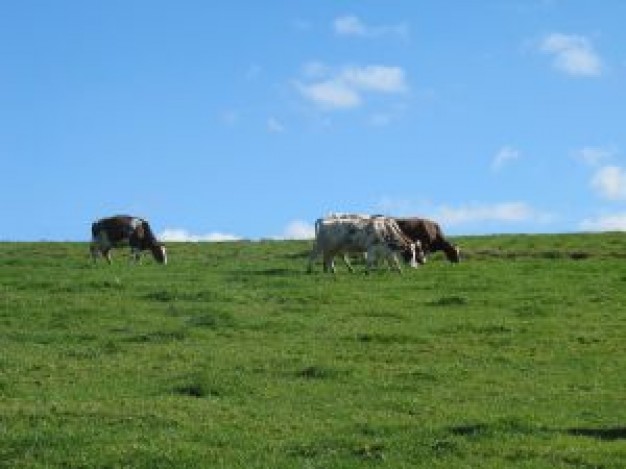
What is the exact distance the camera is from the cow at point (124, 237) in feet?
147

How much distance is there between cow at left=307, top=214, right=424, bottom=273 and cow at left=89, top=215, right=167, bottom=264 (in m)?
9.75

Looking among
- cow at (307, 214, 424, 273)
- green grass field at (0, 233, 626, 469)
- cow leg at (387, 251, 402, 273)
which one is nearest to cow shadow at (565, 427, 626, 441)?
green grass field at (0, 233, 626, 469)

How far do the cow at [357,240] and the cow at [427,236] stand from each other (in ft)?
18.4

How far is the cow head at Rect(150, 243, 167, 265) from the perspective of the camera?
147ft

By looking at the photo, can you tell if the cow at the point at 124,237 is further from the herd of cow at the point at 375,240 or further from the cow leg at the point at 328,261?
the cow leg at the point at 328,261

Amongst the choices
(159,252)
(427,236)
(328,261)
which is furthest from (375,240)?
(159,252)

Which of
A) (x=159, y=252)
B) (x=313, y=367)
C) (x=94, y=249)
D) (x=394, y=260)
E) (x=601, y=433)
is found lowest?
(x=601, y=433)

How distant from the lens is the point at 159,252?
149ft

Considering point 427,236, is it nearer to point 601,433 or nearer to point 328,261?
point 328,261

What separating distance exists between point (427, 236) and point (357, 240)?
23.0 ft

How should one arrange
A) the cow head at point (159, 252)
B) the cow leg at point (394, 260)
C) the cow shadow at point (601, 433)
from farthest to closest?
the cow head at point (159, 252) → the cow leg at point (394, 260) → the cow shadow at point (601, 433)

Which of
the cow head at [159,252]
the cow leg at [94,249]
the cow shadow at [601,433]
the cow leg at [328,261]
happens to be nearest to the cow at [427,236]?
the cow leg at [328,261]

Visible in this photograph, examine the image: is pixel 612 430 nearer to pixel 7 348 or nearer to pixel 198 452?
pixel 198 452

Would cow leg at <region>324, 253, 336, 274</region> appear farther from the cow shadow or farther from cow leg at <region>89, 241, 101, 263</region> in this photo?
the cow shadow
